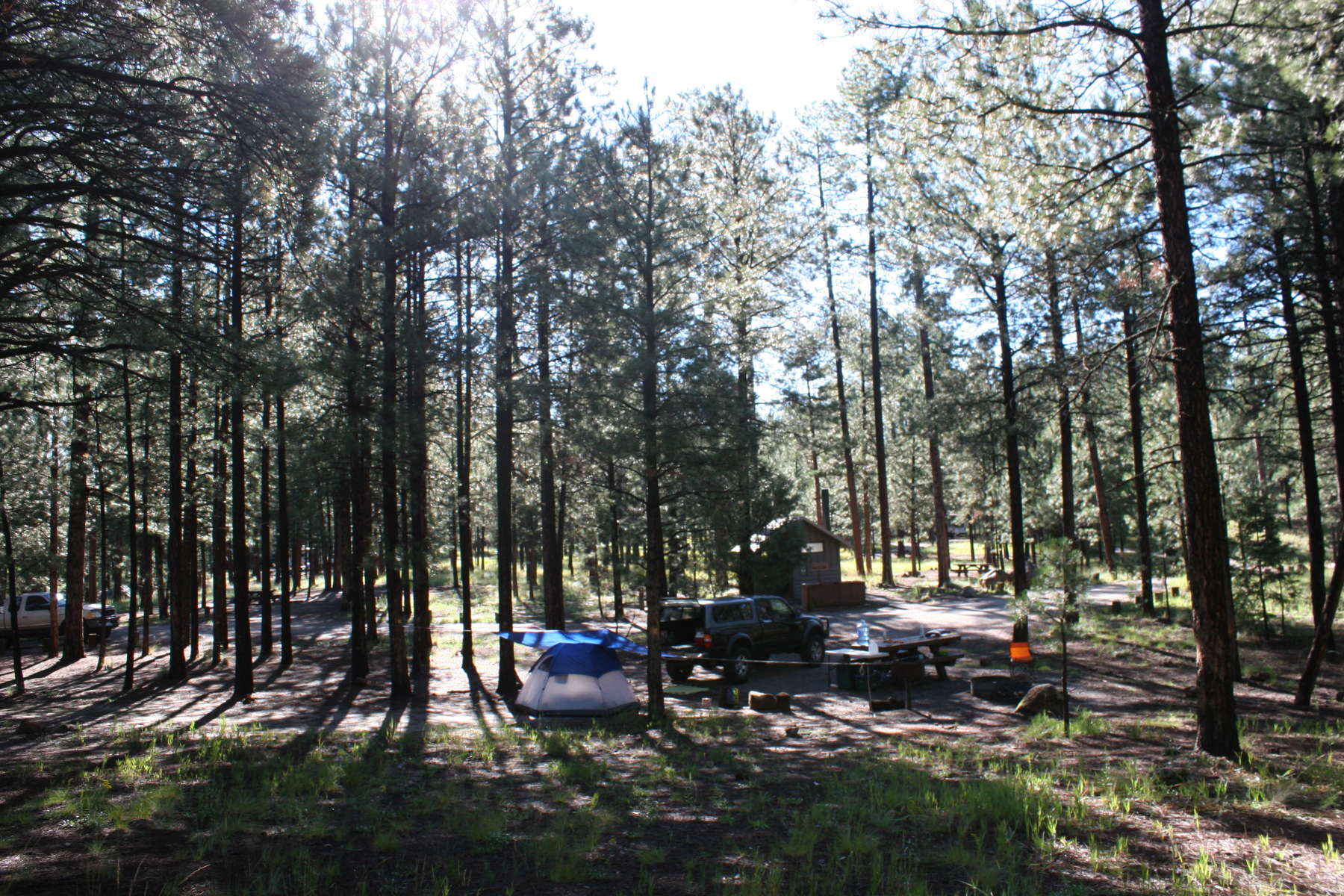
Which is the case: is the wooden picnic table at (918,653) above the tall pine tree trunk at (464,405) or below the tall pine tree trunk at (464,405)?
below

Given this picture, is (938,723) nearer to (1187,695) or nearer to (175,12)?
(1187,695)

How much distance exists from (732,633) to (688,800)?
9625 millimetres

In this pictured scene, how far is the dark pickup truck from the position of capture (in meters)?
17.2

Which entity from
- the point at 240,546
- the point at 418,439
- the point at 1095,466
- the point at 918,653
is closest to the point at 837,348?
the point at 1095,466

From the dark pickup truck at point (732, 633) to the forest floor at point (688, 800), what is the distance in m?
2.97

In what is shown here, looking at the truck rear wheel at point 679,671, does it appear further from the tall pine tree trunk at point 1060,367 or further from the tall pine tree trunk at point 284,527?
the tall pine tree trunk at point 284,527

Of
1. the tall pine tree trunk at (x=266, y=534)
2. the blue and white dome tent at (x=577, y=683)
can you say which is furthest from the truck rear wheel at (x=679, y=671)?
the tall pine tree trunk at (x=266, y=534)

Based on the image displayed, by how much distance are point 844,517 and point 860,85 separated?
141ft

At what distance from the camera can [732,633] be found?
17516 millimetres

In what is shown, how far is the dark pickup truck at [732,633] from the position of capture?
1723 cm

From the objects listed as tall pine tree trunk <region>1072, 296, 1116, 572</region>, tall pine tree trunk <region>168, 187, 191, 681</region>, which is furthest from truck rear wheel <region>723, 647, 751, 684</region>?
tall pine tree trunk <region>168, 187, 191, 681</region>

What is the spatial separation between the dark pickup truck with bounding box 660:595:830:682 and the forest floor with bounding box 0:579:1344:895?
297 cm

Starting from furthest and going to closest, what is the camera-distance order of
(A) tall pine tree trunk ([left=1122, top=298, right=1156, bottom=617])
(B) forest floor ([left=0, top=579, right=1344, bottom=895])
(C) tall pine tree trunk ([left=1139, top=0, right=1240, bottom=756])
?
1. (A) tall pine tree trunk ([left=1122, top=298, right=1156, bottom=617])
2. (C) tall pine tree trunk ([left=1139, top=0, right=1240, bottom=756])
3. (B) forest floor ([left=0, top=579, right=1344, bottom=895])

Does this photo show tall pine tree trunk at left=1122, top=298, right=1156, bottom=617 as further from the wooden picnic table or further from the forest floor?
the forest floor
